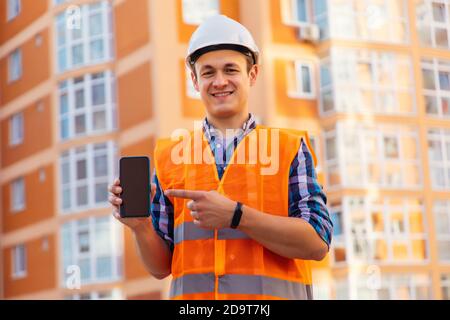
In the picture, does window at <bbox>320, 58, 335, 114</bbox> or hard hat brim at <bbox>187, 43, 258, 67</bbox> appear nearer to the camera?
hard hat brim at <bbox>187, 43, 258, 67</bbox>

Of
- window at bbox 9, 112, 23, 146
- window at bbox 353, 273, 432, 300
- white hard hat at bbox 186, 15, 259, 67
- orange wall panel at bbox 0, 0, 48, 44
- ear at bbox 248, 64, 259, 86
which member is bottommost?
ear at bbox 248, 64, 259, 86

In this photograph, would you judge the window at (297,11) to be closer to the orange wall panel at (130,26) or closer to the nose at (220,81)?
the orange wall panel at (130,26)

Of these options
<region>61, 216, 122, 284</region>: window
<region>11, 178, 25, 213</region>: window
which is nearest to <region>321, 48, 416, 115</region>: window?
<region>61, 216, 122, 284</region>: window

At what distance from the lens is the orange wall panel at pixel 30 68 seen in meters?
8.40

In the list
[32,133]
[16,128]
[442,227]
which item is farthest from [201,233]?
[16,128]

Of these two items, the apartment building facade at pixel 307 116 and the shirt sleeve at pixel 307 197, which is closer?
the shirt sleeve at pixel 307 197

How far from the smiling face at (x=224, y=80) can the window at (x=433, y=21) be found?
674cm

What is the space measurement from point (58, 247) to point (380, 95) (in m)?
3.21

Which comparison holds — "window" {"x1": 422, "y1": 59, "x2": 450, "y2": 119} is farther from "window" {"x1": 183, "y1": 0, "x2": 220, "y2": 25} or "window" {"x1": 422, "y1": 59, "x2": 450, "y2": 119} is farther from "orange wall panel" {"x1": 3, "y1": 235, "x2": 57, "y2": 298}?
"orange wall panel" {"x1": 3, "y1": 235, "x2": 57, "y2": 298}

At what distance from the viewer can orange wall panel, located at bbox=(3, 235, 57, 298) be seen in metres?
8.36

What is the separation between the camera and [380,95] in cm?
810

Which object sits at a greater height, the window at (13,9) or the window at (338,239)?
the window at (13,9)

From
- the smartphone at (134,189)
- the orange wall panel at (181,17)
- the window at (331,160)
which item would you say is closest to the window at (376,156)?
the window at (331,160)

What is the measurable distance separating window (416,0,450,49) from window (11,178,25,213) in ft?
12.9
